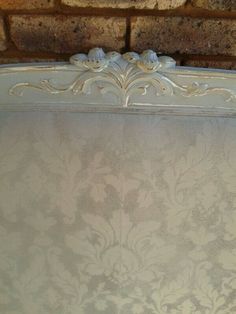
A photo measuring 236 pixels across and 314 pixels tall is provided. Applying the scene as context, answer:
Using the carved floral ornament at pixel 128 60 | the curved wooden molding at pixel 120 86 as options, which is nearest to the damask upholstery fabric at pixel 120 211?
the curved wooden molding at pixel 120 86

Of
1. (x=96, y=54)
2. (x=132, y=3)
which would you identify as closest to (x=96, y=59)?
(x=96, y=54)

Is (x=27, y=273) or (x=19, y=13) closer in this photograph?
(x=19, y=13)

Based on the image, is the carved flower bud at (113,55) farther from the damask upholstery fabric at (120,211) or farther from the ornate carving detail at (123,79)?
the damask upholstery fabric at (120,211)

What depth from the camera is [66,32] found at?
0.84 m

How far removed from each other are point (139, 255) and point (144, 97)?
46 cm

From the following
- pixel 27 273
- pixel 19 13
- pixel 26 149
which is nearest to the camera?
pixel 19 13

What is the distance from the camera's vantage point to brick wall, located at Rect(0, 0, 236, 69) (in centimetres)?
81

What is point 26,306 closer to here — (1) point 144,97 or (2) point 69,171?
(2) point 69,171

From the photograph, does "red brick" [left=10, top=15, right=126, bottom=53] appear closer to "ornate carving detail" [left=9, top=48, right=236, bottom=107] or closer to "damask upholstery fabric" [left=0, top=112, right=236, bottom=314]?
"ornate carving detail" [left=9, top=48, right=236, bottom=107]

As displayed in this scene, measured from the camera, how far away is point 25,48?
0.86m

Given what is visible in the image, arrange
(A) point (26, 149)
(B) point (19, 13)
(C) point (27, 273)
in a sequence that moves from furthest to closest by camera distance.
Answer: (C) point (27, 273) < (A) point (26, 149) < (B) point (19, 13)

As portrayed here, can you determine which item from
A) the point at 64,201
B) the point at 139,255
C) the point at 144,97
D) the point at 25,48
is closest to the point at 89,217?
the point at 64,201

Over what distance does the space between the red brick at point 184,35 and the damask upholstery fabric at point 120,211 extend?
0.18 meters

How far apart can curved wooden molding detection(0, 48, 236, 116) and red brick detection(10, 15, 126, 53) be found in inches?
1.6
